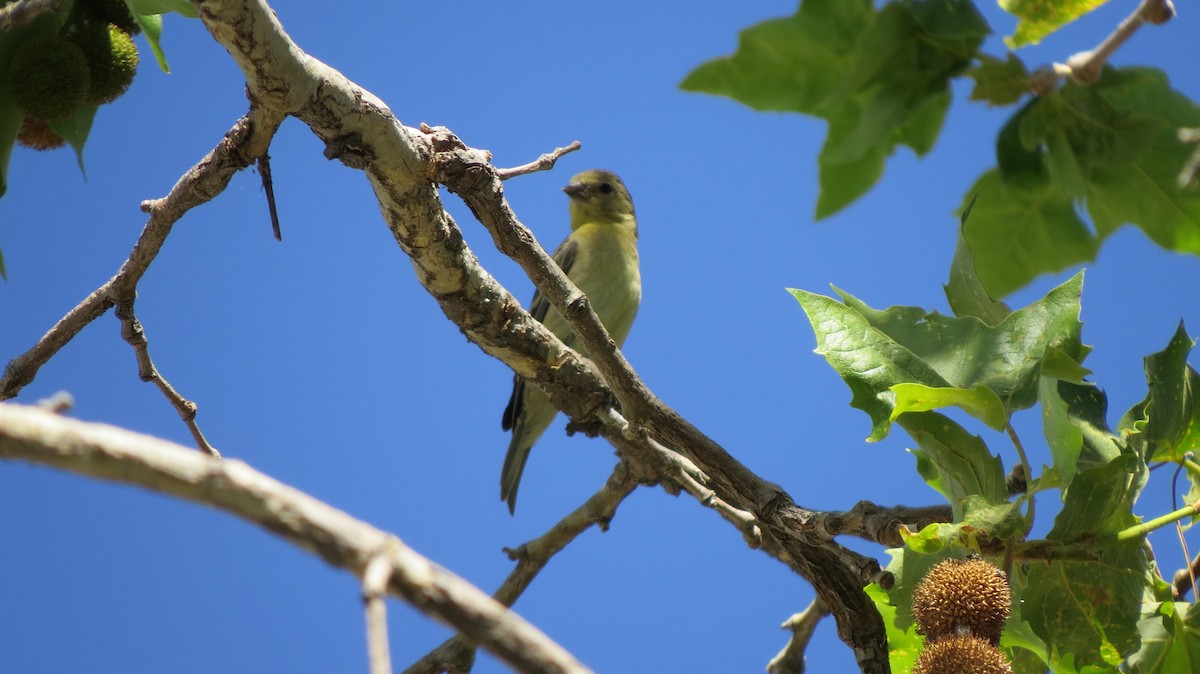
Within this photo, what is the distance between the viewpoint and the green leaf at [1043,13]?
1.16m

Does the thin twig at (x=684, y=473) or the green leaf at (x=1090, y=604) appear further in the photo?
the thin twig at (x=684, y=473)

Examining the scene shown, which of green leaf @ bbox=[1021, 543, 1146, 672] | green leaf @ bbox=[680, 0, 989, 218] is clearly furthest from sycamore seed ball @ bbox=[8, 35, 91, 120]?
green leaf @ bbox=[1021, 543, 1146, 672]

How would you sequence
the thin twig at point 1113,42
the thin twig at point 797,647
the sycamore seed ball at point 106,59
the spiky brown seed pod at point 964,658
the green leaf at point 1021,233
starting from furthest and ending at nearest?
the thin twig at point 797,647 < the sycamore seed ball at point 106,59 < the spiky brown seed pod at point 964,658 < the green leaf at point 1021,233 < the thin twig at point 1113,42

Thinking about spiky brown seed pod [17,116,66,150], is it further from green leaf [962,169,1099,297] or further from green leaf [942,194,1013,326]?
green leaf [942,194,1013,326]

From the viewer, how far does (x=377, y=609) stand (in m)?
0.86

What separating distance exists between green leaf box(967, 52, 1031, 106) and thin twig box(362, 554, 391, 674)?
74cm

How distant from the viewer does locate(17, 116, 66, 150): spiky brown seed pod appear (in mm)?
2184

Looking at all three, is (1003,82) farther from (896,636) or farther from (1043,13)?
(896,636)

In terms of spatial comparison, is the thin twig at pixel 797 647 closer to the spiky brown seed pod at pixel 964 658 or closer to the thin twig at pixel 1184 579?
the thin twig at pixel 1184 579

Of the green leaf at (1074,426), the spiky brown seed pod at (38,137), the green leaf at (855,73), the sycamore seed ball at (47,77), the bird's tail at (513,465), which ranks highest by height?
the bird's tail at (513,465)

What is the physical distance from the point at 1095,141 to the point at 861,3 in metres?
0.28

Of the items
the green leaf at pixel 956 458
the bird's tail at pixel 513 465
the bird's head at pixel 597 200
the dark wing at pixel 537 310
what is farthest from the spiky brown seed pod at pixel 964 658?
the bird's head at pixel 597 200

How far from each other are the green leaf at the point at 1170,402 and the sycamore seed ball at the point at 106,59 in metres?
2.21

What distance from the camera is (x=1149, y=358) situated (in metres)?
2.33
